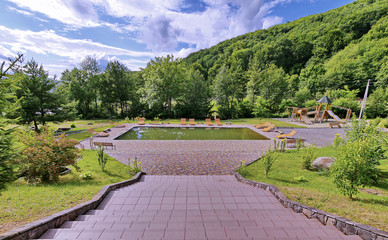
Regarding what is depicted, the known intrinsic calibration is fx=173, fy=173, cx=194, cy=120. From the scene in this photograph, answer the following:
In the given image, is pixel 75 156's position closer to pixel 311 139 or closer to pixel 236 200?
pixel 236 200

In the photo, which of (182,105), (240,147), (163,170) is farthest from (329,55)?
(163,170)

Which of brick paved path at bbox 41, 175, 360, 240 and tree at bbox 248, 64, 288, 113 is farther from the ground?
tree at bbox 248, 64, 288, 113

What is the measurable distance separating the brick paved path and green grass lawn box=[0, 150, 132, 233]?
0.82 metres

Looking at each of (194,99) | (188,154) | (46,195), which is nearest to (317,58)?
(194,99)

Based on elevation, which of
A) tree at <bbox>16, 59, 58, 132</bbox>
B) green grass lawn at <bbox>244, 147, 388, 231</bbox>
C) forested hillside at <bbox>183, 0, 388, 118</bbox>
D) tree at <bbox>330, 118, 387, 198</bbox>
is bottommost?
green grass lawn at <bbox>244, 147, 388, 231</bbox>

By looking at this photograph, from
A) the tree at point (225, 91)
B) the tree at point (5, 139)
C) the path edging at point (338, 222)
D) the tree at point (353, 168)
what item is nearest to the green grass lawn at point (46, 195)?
the tree at point (5, 139)

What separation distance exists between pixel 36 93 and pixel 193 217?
15.5 meters

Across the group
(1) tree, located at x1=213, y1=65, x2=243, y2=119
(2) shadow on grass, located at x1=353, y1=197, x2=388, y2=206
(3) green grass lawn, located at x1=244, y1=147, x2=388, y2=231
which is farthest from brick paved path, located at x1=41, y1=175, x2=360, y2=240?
(1) tree, located at x1=213, y1=65, x2=243, y2=119

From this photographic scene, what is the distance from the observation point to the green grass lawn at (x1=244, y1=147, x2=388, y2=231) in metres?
3.86

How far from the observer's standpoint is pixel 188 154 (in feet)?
31.3

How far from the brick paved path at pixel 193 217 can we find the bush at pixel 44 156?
2.37 m

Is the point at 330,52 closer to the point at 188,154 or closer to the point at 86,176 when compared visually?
the point at 188,154

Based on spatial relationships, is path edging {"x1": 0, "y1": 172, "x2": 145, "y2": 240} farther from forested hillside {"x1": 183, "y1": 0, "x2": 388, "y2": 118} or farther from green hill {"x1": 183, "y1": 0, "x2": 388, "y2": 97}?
green hill {"x1": 183, "y1": 0, "x2": 388, "y2": 97}

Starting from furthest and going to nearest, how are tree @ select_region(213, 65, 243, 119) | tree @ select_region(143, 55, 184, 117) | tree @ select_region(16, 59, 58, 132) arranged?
tree @ select_region(213, 65, 243, 119) < tree @ select_region(143, 55, 184, 117) < tree @ select_region(16, 59, 58, 132)
